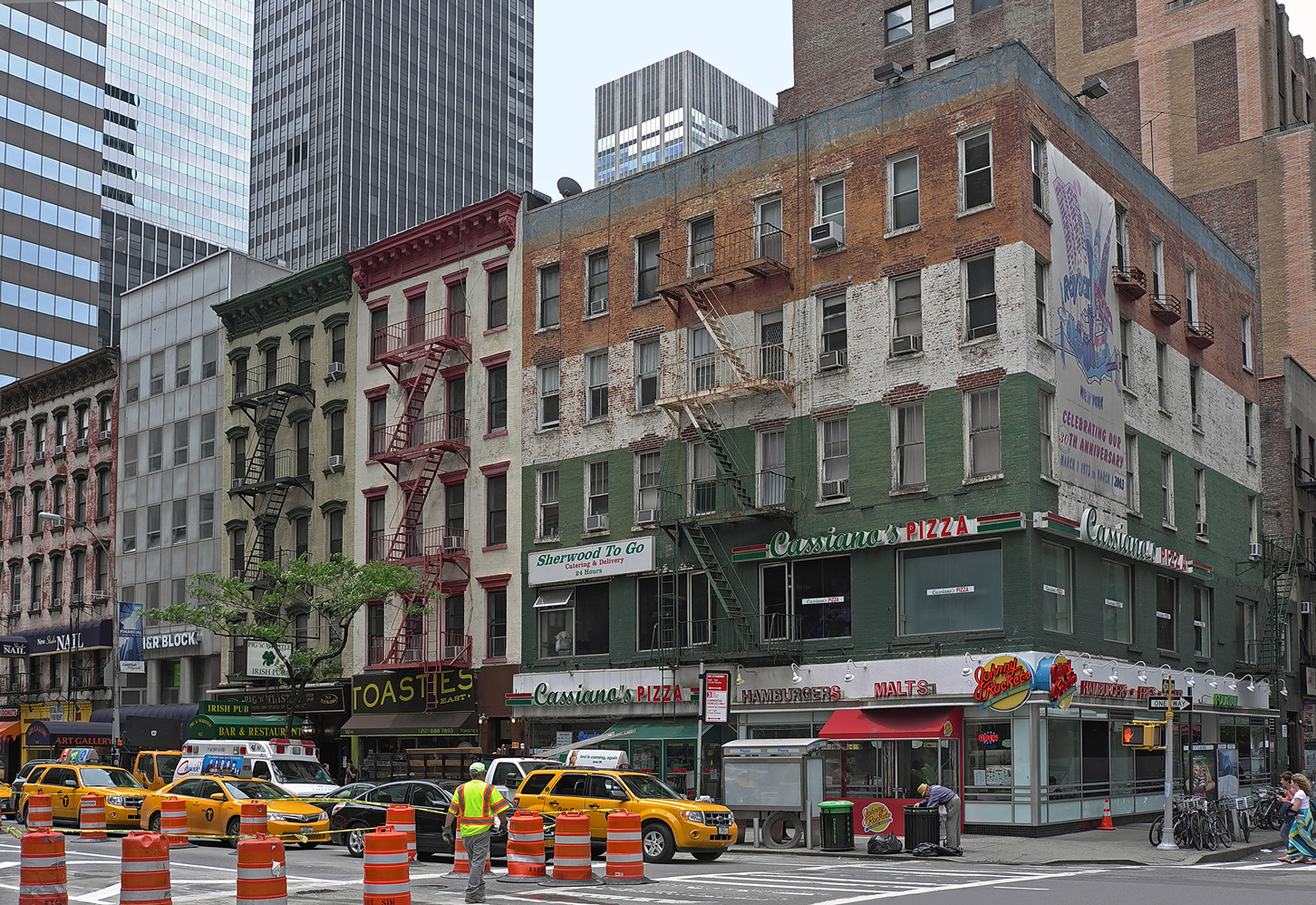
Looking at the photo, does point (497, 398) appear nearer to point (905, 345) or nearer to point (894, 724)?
point (905, 345)

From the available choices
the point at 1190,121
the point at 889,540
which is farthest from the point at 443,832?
the point at 1190,121

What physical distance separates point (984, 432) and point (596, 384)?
13.1 m

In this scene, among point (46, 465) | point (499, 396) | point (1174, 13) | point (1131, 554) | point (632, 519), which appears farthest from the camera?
point (46, 465)

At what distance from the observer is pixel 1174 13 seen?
58.3m

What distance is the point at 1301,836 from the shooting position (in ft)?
87.0

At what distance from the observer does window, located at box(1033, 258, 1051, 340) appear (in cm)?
3478

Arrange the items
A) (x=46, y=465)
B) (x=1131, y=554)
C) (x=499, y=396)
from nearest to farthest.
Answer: (x=1131, y=554) < (x=499, y=396) < (x=46, y=465)

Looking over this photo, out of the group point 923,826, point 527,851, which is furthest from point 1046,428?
point 527,851

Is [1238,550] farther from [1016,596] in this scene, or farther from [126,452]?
[126,452]

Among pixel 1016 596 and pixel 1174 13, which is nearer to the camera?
pixel 1016 596

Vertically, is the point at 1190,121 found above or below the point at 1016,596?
above

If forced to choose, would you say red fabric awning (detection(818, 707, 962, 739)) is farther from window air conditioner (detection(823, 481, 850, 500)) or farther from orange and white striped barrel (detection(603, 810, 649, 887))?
orange and white striped barrel (detection(603, 810, 649, 887))

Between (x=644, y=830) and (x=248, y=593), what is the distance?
25429 millimetres

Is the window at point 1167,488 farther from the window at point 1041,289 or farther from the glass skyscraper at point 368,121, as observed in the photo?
the glass skyscraper at point 368,121
